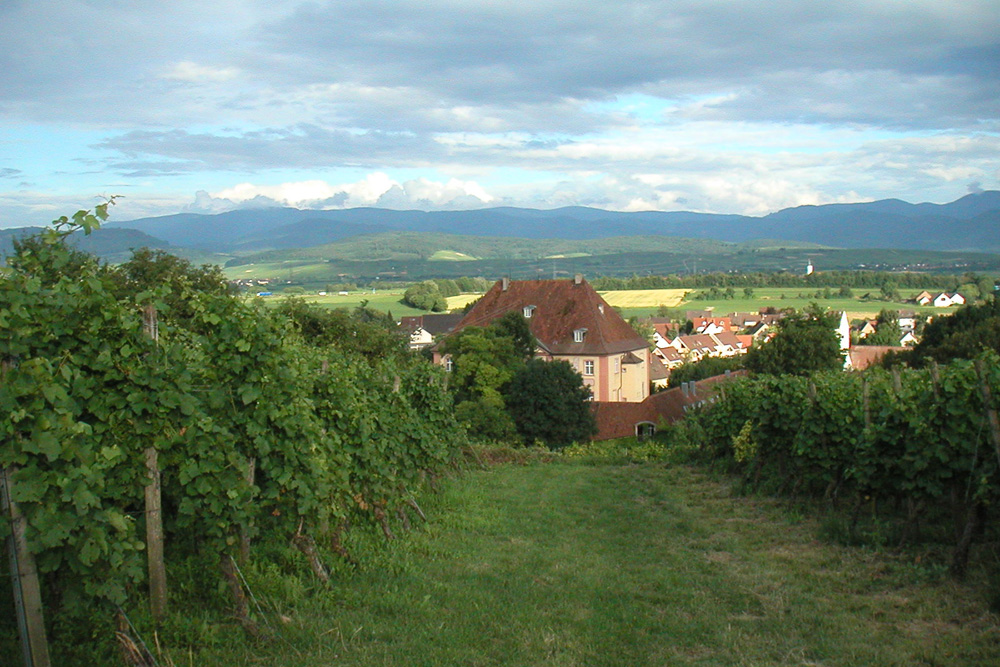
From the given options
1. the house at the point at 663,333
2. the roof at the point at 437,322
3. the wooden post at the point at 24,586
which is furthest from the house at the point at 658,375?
the wooden post at the point at 24,586

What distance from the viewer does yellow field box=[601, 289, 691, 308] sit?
5492 inches

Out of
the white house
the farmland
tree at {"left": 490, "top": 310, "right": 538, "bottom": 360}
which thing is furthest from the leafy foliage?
the white house

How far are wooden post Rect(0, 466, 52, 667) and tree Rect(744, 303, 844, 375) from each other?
45032 millimetres

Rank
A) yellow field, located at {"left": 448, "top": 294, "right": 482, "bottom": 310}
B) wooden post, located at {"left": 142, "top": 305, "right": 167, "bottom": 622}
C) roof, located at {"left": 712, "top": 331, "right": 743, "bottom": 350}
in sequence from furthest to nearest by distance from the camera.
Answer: yellow field, located at {"left": 448, "top": 294, "right": 482, "bottom": 310}, roof, located at {"left": 712, "top": 331, "right": 743, "bottom": 350}, wooden post, located at {"left": 142, "top": 305, "right": 167, "bottom": 622}

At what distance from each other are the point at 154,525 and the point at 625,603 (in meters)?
4.09

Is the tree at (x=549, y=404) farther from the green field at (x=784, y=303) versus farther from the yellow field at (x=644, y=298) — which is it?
the yellow field at (x=644, y=298)

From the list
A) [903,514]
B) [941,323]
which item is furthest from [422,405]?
[941,323]

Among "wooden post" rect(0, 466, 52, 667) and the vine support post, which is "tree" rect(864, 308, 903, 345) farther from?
"wooden post" rect(0, 466, 52, 667)

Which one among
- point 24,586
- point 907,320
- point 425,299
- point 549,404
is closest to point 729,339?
point 907,320

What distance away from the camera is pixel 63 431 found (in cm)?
485

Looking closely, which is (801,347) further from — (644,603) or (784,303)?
(784,303)

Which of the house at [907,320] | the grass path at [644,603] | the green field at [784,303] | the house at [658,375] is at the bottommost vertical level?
the house at [658,375]

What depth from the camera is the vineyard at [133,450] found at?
487cm

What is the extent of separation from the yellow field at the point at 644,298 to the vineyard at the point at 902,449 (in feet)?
394
